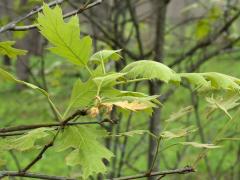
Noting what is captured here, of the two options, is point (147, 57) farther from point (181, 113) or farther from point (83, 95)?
point (83, 95)

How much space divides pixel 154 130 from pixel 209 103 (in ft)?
4.26

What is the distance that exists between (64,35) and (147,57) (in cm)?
194

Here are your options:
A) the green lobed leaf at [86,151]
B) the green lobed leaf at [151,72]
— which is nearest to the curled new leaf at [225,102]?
the green lobed leaf at [151,72]

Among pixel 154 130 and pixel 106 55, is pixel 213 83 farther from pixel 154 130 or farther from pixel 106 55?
pixel 154 130

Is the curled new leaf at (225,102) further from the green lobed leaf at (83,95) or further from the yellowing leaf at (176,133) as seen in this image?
A: the green lobed leaf at (83,95)

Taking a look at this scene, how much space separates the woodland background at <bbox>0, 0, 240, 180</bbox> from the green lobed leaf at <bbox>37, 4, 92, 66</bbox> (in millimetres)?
445

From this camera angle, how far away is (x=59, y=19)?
104 cm

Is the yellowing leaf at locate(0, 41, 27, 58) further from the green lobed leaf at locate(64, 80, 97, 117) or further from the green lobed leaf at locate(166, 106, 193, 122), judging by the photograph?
the green lobed leaf at locate(166, 106, 193, 122)

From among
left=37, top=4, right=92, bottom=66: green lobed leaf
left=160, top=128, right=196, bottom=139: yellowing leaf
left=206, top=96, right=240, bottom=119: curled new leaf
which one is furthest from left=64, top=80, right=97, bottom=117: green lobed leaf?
left=206, top=96, right=240, bottom=119: curled new leaf

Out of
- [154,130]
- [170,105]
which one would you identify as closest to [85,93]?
[154,130]

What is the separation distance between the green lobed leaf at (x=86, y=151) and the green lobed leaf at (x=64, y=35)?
14cm

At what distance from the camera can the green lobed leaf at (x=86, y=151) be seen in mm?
1060

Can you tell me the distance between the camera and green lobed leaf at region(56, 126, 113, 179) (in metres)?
1.06

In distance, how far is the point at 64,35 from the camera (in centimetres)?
105
